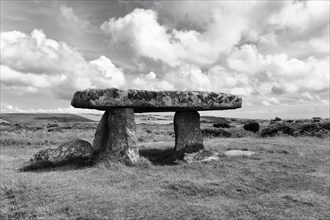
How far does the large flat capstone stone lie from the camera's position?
1102cm

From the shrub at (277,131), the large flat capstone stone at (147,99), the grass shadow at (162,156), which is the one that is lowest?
the grass shadow at (162,156)

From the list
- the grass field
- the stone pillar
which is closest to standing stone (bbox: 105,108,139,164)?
the grass field

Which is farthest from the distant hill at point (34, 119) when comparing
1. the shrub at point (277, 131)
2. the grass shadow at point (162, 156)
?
the grass shadow at point (162, 156)

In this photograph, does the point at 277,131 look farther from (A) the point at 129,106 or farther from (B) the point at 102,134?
(A) the point at 129,106

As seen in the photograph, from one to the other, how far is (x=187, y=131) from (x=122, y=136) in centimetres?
321

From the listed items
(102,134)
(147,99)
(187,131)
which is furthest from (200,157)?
(102,134)

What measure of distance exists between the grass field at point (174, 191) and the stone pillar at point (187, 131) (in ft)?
5.62

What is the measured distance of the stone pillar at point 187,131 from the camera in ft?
43.9

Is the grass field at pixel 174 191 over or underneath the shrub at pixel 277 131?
underneath

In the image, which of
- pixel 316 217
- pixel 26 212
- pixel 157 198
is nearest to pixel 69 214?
pixel 26 212

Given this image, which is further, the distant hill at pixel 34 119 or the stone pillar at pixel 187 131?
the distant hill at pixel 34 119

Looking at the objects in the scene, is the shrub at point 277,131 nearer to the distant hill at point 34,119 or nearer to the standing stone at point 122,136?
the standing stone at point 122,136

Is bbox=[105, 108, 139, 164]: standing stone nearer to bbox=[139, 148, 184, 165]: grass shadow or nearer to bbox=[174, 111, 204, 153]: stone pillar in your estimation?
bbox=[139, 148, 184, 165]: grass shadow

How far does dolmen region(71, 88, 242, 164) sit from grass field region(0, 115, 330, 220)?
95 cm
